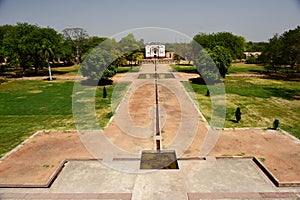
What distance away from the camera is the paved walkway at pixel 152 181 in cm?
970

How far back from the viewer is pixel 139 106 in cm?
2272

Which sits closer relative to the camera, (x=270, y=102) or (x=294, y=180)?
(x=294, y=180)

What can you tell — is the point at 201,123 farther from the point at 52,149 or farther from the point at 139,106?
the point at 52,149

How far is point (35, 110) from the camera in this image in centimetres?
2239

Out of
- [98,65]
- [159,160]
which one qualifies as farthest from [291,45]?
[159,160]

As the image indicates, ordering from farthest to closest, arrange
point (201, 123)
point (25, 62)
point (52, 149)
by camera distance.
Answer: point (25, 62), point (201, 123), point (52, 149)

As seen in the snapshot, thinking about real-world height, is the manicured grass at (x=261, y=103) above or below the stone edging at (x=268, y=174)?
above

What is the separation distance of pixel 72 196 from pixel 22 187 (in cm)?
269

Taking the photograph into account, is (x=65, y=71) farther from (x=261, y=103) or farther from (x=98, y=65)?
(x=261, y=103)

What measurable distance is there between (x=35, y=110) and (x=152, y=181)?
1703 centimetres

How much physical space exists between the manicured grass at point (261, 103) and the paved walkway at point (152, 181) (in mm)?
6502

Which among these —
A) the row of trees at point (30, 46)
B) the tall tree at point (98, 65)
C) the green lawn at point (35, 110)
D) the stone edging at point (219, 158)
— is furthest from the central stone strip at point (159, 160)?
the row of trees at point (30, 46)

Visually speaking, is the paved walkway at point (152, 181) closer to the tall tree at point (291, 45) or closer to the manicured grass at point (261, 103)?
the manicured grass at point (261, 103)

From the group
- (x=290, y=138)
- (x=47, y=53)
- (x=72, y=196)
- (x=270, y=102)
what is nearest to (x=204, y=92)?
(x=270, y=102)
